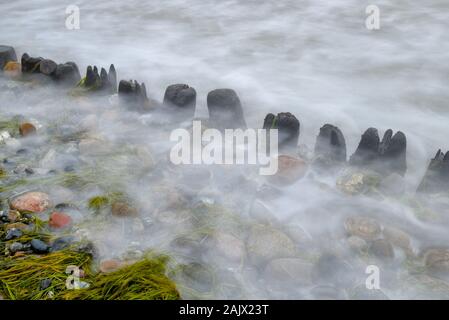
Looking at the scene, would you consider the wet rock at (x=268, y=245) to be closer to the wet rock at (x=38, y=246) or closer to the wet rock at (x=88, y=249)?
the wet rock at (x=88, y=249)

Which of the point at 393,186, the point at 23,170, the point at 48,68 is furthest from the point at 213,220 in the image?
the point at 48,68

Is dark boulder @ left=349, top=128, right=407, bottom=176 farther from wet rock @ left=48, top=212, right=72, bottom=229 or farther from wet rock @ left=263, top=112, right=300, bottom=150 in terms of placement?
wet rock @ left=48, top=212, right=72, bottom=229

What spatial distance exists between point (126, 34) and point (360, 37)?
243 inches

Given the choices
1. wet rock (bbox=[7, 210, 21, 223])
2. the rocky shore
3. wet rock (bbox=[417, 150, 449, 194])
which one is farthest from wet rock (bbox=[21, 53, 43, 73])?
wet rock (bbox=[417, 150, 449, 194])

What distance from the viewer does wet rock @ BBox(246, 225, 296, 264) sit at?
4258mm

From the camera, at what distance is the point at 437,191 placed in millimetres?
5246

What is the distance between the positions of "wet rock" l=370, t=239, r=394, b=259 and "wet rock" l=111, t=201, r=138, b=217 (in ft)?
8.31

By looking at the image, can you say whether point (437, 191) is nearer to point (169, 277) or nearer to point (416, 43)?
point (169, 277)

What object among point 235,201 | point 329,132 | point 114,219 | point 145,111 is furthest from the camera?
point 145,111

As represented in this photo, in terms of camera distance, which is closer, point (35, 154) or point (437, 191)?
point (437, 191)

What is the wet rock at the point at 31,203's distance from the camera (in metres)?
4.77

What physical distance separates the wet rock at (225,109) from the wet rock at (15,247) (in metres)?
3.14

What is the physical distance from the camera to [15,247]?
4254mm

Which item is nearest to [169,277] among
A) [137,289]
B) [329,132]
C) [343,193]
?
[137,289]
